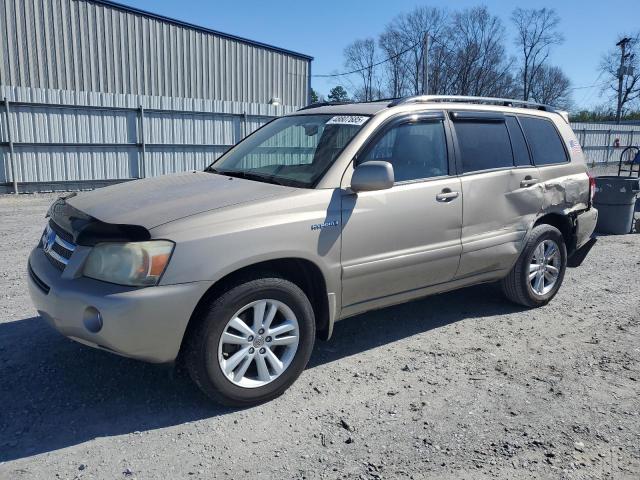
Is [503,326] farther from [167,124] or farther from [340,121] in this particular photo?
[167,124]

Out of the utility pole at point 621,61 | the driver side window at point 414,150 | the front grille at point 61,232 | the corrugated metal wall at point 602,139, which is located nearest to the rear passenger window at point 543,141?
the driver side window at point 414,150

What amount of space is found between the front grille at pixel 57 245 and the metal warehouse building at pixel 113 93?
1105cm

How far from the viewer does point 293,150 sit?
4359 millimetres

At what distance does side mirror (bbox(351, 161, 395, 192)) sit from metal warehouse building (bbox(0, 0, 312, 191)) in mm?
12095

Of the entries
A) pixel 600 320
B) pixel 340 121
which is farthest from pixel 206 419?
pixel 600 320

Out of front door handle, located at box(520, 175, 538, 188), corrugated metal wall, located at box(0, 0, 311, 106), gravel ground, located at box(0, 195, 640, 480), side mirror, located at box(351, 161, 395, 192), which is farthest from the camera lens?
corrugated metal wall, located at box(0, 0, 311, 106)

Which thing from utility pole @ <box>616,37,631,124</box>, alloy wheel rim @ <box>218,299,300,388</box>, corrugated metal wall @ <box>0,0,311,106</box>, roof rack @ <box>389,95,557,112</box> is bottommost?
alloy wheel rim @ <box>218,299,300,388</box>

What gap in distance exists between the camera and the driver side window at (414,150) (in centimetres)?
400

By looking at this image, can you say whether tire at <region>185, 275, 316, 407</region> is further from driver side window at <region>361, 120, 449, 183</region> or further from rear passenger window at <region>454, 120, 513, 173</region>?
rear passenger window at <region>454, 120, 513, 173</region>

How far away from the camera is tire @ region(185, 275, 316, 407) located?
3.09 m

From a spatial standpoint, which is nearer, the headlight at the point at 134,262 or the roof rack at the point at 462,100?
the headlight at the point at 134,262

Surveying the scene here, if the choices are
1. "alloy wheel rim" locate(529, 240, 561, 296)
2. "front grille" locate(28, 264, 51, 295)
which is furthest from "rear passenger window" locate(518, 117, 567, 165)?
"front grille" locate(28, 264, 51, 295)

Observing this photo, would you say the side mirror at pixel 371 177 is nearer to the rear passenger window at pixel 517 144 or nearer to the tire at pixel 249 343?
the tire at pixel 249 343

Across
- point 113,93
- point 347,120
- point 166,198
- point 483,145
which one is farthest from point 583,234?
point 113,93
